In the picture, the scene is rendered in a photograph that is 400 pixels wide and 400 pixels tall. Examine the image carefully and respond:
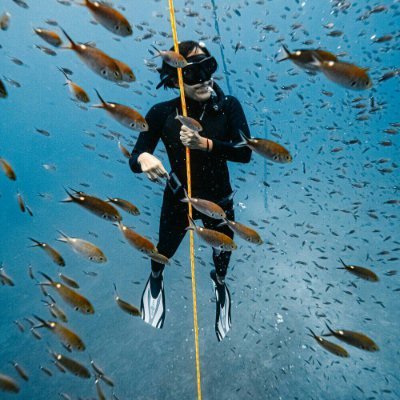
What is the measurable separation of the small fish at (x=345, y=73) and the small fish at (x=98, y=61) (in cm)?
129

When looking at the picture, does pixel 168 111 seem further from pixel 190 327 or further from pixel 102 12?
pixel 190 327

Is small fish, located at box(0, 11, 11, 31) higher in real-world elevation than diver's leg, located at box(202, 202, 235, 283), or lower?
higher

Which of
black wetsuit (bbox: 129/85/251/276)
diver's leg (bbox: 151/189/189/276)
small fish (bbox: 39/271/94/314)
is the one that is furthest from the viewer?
diver's leg (bbox: 151/189/189/276)

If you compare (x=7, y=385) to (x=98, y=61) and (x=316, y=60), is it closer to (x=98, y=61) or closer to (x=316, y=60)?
(x=98, y=61)

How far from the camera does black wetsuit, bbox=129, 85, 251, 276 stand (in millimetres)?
3629

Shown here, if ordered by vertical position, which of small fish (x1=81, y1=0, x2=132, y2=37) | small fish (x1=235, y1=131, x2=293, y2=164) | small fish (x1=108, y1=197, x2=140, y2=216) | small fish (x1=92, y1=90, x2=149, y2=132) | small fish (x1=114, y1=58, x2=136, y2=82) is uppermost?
small fish (x1=81, y1=0, x2=132, y2=37)

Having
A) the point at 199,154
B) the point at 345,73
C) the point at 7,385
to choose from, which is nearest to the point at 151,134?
the point at 199,154

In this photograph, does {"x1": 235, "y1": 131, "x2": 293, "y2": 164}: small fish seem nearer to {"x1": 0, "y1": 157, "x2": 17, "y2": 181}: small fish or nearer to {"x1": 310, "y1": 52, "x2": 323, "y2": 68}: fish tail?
→ {"x1": 310, "y1": 52, "x2": 323, "y2": 68}: fish tail

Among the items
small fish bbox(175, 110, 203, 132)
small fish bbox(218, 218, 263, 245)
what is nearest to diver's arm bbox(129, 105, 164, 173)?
small fish bbox(175, 110, 203, 132)

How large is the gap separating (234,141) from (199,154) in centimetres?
49

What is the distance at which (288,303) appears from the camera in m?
8.13

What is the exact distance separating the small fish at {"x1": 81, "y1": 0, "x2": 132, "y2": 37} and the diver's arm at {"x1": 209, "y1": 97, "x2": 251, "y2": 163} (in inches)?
53.2

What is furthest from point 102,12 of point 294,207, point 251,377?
point 294,207

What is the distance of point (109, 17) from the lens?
1.93 metres
